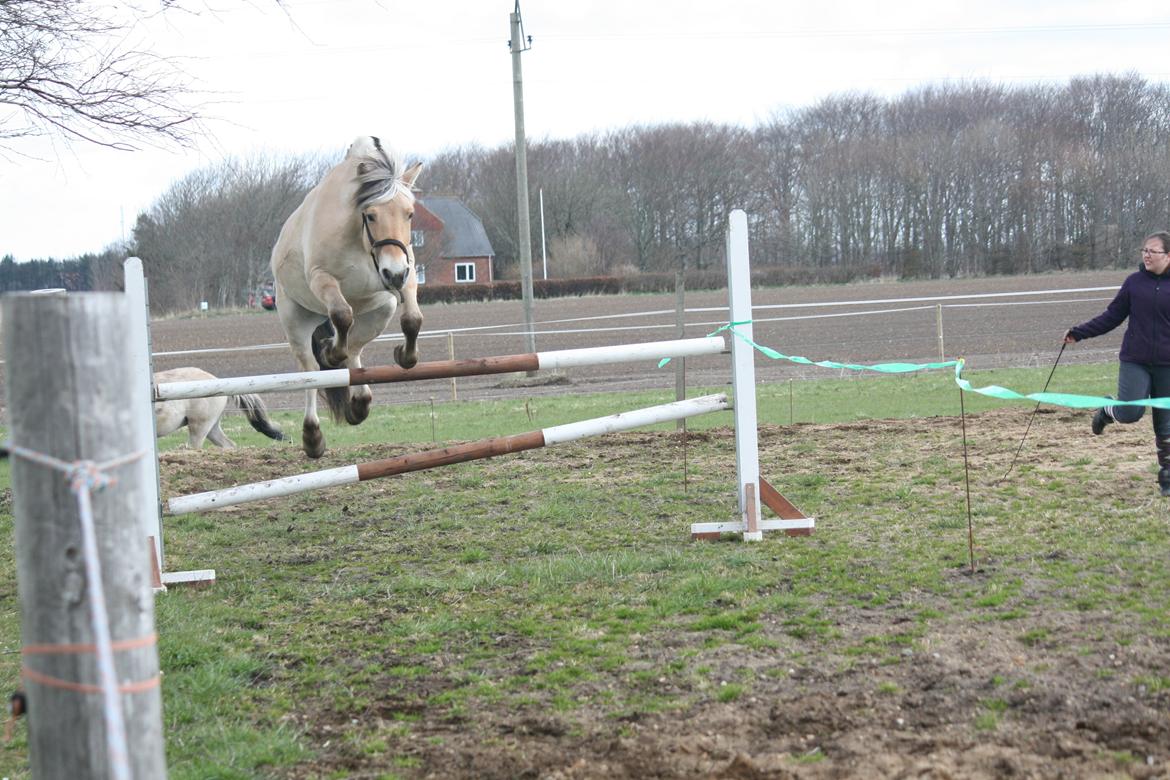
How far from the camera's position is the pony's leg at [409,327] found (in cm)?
583

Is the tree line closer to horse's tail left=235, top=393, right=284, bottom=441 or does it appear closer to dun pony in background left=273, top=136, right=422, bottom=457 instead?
horse's tail left=235, top=393, right=284, bottom=441

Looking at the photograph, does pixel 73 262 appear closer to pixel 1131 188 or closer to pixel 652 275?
pixel 652 275

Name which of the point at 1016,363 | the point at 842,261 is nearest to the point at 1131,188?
the point at 842,261

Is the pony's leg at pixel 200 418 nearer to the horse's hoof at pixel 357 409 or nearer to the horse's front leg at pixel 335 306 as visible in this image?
the horse's hoof at pixel 357 409

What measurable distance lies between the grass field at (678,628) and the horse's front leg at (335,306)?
1.22 meters

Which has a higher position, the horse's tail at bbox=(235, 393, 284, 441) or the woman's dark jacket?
the woman's dark jacket

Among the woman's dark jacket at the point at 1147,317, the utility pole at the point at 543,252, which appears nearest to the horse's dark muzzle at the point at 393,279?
the woman's dark jacket at the point at 1147,317

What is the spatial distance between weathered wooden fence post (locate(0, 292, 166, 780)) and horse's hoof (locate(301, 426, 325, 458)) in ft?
17.6

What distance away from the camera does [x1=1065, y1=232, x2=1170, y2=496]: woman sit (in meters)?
6.43

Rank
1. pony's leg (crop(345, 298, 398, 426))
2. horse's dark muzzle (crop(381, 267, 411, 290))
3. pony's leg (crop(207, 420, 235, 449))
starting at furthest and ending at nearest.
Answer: pony's leg (crop(207, 420, 235, 449)), pony's leg (crop(345, 298, 398, 426)), horse's dark muzzle (crop(381, 267, 411, 290))

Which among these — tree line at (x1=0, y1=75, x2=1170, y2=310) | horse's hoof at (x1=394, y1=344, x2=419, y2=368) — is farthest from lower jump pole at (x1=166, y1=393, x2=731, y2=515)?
tree line at (x1=0, y1=75, x2=1170, y2=310)

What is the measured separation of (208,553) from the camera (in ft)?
21.2

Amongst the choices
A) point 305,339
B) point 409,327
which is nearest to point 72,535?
point 409,327

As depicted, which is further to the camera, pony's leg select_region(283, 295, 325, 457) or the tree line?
the tree line
